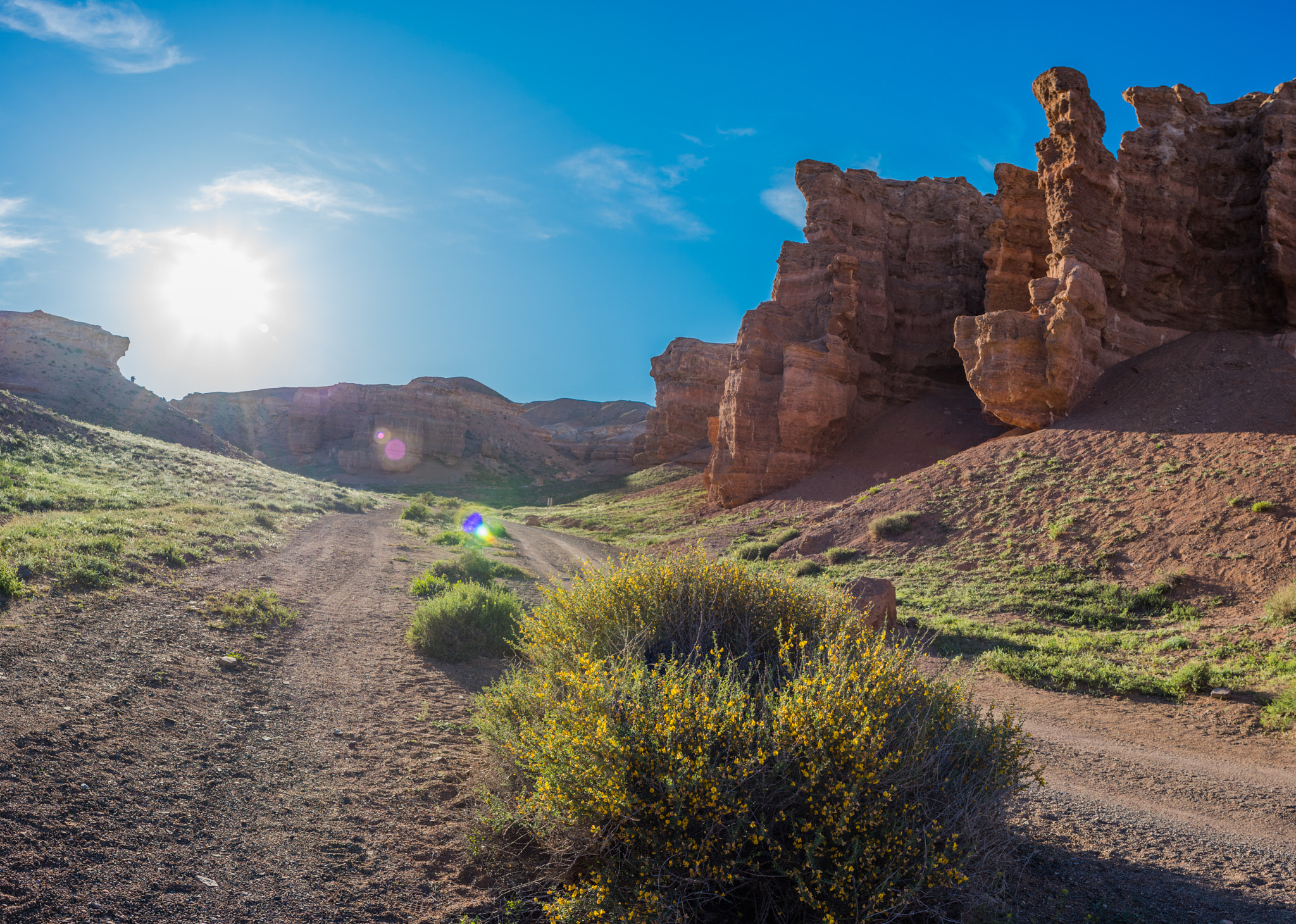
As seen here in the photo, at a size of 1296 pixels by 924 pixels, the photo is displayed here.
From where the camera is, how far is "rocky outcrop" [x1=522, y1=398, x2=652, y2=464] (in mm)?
75875

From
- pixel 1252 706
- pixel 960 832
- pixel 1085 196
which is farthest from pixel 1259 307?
pixel 960 832

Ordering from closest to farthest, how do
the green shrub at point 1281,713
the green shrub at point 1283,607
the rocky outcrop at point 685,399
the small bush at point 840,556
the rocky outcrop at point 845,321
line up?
the green shrub at point 1281,713 < the green shrub at point 1283,607 < the small bush at point 840,556 < the rocky outcrop at point 845,321 < the rocky outcrop at point 685,399

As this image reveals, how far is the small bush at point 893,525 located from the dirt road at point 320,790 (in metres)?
11.9

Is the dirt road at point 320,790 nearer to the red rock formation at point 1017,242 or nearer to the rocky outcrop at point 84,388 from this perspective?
the red rock formation at point 1017,242

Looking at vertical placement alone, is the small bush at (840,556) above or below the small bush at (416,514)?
above

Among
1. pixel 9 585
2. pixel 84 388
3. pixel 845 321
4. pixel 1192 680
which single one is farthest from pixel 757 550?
pixel 84 388

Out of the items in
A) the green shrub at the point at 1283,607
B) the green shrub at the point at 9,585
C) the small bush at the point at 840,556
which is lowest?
the green shrub at the point at 9,585

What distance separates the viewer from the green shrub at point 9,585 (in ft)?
24.2

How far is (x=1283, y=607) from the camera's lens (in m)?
11.0

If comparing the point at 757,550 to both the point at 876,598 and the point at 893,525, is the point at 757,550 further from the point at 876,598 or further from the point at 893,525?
the point at 876,598

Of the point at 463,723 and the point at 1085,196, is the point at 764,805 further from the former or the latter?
the point at 1085,196

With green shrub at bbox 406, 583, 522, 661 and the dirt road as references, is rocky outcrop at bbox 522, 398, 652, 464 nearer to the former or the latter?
green shrub at bbox 406, 583, 522, 661

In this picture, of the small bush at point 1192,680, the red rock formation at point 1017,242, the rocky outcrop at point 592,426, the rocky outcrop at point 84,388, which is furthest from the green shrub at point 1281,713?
the rocky outcrop at point 592,426

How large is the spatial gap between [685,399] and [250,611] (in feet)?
175
